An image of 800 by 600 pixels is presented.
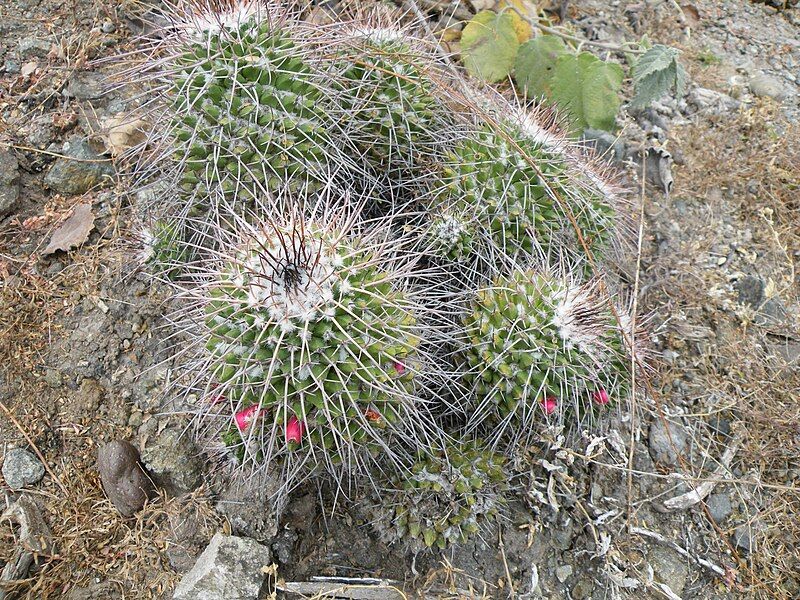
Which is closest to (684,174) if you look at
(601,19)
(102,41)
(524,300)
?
(601,19)

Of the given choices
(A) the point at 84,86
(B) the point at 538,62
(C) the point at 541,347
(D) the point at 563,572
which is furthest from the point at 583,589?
(A) the point at 84,86

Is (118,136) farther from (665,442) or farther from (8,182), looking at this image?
(665,442)

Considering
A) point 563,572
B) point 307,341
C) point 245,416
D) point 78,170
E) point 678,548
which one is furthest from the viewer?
point 78,170

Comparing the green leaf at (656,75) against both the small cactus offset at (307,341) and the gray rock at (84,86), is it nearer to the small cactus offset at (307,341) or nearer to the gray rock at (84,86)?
the small cactus offset at (307,341)

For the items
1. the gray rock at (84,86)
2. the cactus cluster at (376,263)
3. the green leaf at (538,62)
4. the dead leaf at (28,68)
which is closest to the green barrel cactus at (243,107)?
the cactus cluster at (376,263)

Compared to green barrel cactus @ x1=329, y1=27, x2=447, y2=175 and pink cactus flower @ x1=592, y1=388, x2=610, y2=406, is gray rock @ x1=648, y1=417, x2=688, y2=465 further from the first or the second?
green barrel cactus @ x1=329, y1=27, x2=447, y2=175

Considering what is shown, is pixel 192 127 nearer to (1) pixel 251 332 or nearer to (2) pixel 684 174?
(1) pixel 251 332

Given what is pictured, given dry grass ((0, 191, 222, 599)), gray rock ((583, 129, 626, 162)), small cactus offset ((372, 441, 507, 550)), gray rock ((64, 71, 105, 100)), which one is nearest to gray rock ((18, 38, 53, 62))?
gray rock ((64, 71, 105, 100))
